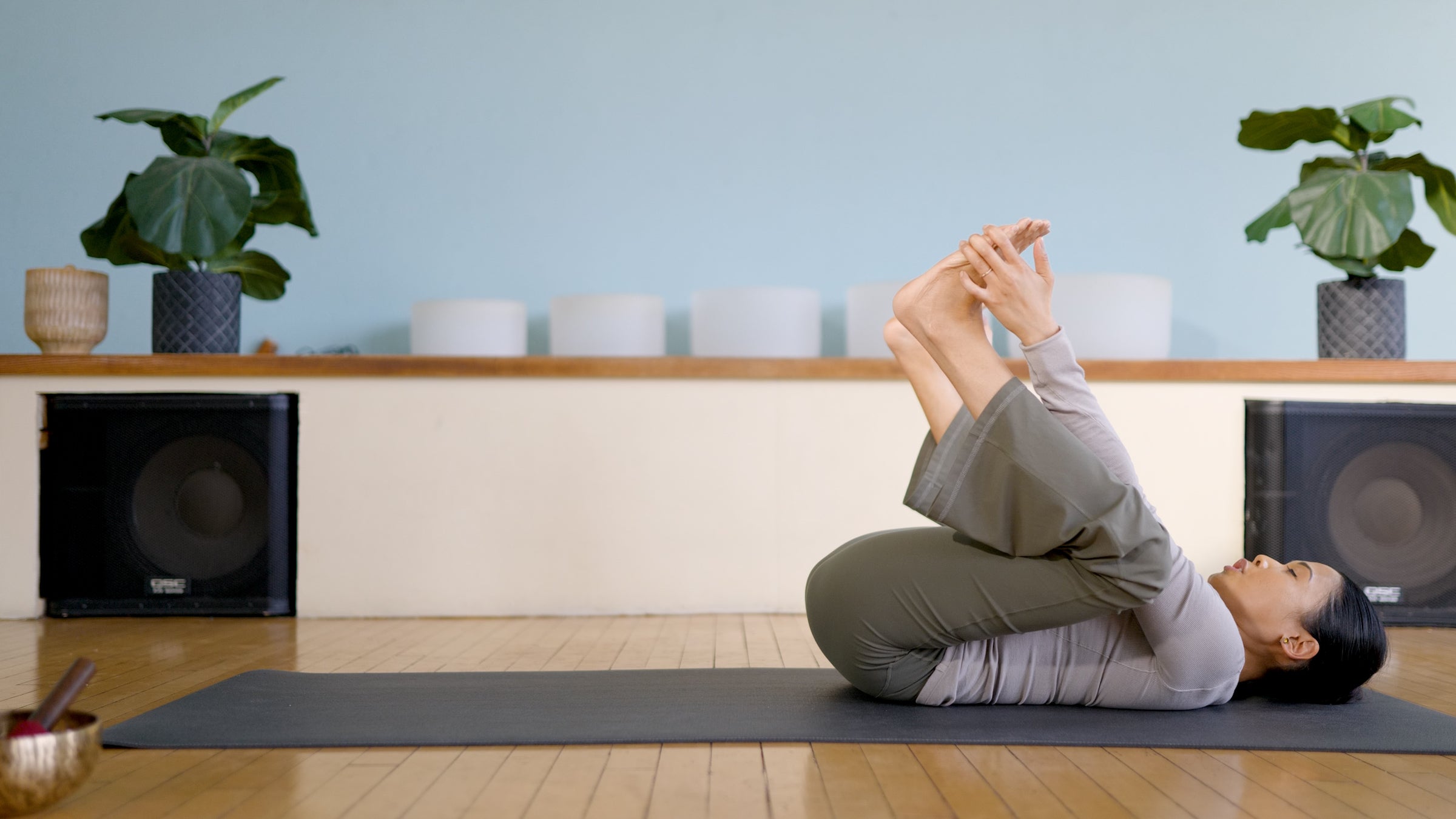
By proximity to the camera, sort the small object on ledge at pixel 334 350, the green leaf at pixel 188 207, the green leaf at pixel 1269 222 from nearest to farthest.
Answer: the green leaf at pixel 188 207 < the green leaf at pixel 1269 222 < the small object on ledge at pixel 334 350

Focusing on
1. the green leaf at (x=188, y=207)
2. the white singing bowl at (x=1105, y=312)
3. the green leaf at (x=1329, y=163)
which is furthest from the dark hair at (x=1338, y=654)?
the green leaf at (x=188, y=207)

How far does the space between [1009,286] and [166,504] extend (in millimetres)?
2049

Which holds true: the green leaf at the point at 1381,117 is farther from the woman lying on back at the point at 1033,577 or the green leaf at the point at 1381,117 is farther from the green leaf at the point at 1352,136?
the woman lying on back at the point at 1033,577

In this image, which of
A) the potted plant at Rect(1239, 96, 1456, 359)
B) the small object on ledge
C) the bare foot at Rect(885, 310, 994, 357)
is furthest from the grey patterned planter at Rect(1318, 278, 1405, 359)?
the small object on ledge

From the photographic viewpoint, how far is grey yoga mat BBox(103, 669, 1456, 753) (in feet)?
4.41

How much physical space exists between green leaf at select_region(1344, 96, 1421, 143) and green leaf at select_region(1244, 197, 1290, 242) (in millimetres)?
215

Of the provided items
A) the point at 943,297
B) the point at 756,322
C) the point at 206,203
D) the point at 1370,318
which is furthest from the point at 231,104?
the point at 1370,318

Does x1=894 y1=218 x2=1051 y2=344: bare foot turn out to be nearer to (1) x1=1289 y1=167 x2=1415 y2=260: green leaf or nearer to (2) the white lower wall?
(2) the white lower wall

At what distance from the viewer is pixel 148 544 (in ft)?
8.22

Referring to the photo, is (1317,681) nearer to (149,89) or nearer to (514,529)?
(514,529)

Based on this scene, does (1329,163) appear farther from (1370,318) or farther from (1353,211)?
(1370,318)

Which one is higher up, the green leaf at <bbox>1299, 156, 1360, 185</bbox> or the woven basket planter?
Answer: the green leaf at <bbox>1299, 156, 1360, 185</bbox>

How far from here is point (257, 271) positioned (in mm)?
2641

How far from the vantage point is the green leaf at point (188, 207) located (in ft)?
7.68
